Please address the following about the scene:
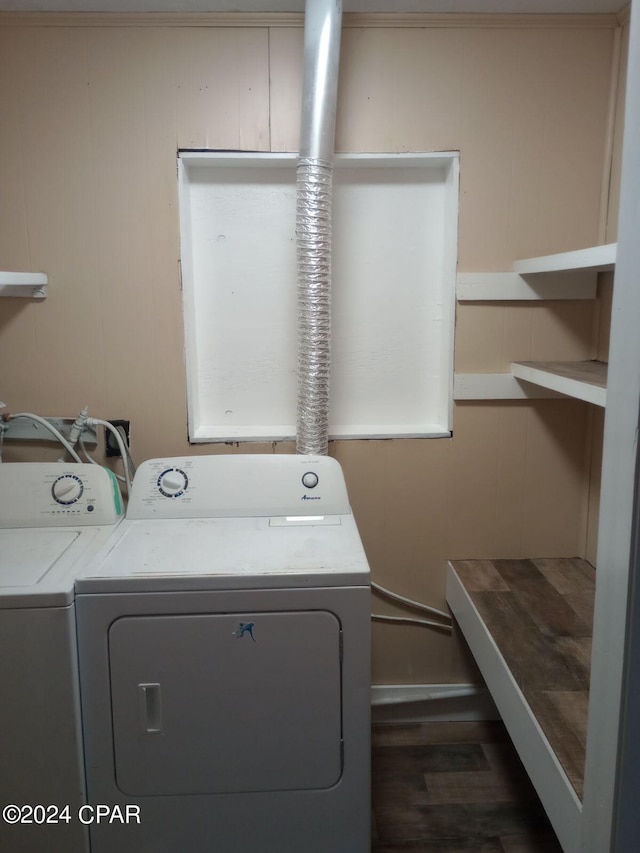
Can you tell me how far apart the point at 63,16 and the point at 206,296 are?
2.87ft

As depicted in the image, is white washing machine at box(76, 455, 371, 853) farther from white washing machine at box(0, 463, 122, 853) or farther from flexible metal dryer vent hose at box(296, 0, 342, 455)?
flexible metal dryer vent hose at box(296, 0, 342, 455)

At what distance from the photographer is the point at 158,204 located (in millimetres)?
1925

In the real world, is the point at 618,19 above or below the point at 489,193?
above

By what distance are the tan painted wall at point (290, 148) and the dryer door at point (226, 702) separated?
2.53 feet

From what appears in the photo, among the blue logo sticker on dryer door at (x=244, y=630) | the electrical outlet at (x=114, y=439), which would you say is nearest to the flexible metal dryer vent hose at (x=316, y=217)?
the electrical outlet at (x=114, y=439)

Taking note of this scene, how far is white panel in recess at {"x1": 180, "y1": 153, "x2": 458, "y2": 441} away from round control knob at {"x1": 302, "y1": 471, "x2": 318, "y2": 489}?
1.02 feet

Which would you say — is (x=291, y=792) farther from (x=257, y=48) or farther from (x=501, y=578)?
(x=257, y=48)

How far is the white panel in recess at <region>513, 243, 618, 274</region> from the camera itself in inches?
54.9

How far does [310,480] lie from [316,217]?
0.75 m

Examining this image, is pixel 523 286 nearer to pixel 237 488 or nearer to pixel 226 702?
pixel 237 488

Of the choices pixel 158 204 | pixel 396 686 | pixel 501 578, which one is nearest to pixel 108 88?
pixel 158 204

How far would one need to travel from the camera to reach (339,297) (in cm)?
208

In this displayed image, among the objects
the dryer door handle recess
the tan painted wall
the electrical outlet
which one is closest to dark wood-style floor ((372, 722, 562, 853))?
the tan painted wall

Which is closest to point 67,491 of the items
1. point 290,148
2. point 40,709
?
point 40,709
